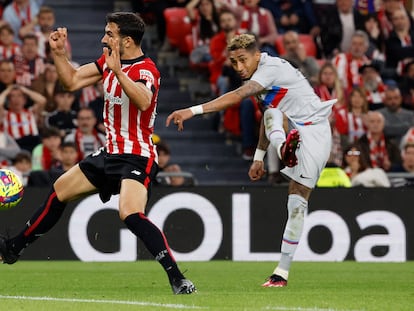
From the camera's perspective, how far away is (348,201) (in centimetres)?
1508

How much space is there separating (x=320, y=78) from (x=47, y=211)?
26.9 feet

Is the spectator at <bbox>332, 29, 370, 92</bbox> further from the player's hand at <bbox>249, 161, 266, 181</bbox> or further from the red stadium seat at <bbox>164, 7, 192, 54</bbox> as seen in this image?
the player's hand at <bbox>249, 161, 266, 181</bbox>

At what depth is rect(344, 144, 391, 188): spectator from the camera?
15891 millimetres

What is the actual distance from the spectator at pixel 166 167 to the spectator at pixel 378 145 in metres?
2.53

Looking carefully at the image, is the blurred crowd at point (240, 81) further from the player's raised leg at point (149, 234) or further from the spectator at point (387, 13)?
the player's raised leg at point (149, 234)

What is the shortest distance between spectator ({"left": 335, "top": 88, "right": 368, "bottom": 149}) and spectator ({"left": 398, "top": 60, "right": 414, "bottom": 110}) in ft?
3.63

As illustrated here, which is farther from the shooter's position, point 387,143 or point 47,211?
point 387,143

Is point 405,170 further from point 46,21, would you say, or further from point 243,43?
point 243,43

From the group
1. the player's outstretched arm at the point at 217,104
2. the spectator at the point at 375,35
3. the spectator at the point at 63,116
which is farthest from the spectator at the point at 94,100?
the player's outstretched arm at the point at 217,104

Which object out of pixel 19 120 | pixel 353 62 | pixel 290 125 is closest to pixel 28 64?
pixel 19 120

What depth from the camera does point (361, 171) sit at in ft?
53.9

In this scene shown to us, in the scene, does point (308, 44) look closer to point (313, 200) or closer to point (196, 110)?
point (313, 200)

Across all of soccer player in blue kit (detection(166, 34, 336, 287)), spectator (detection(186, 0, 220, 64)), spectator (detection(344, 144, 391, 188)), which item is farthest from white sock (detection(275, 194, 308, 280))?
spectator (detection(186, 0, 220, 64))

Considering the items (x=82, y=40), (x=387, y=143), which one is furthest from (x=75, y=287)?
(x=82, y=40)
